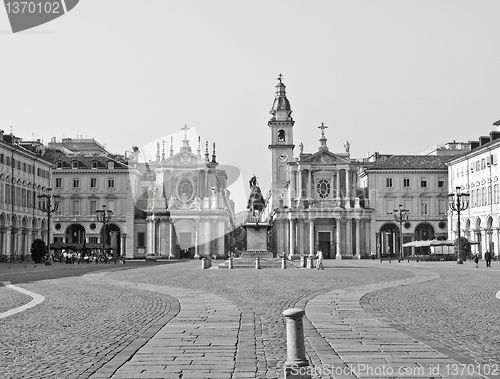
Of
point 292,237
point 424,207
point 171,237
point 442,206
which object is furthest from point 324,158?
point 171,237

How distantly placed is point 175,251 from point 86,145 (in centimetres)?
3539

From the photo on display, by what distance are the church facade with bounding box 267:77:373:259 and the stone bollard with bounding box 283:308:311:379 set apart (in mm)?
98301

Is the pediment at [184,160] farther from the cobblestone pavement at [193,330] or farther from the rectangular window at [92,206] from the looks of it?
the cobblestone pavement at [193,330]

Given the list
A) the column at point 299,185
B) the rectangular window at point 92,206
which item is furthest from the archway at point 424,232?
the rectangular window at point 92,206

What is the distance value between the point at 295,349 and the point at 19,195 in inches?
3090

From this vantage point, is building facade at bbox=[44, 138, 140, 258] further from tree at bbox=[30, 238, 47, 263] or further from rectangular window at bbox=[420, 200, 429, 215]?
rectangular window at bbox=[420, 200, 429, 215]

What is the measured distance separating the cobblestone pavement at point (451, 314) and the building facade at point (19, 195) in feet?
194

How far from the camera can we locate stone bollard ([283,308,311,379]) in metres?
8.69

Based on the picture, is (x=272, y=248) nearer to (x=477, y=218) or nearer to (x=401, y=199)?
(x=401, y=199)

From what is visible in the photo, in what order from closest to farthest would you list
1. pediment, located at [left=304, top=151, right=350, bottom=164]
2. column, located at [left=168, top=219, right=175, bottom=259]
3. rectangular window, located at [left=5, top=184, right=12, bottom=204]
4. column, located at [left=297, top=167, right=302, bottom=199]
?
1. rectangular window, located at [left=5, top=184, right=12, bottom=204]
2. column, located at [left=168, top=219, right=175, bottom=259]
3. column, located at [left=297, top=167, right=302, bottom=199]
4. pediment, located at [left=304, top=151, right=350, bottom=164]

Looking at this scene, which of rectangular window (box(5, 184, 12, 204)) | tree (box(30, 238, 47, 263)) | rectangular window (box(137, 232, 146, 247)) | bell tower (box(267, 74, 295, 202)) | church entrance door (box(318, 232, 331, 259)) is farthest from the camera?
bell tower (box(267, 74, 295, 202))

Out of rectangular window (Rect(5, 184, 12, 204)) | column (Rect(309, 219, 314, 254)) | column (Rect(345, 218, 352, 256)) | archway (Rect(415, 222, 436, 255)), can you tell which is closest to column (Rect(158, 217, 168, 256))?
column (Rect(309, 219, 314, 254))

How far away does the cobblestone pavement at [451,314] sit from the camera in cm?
1220

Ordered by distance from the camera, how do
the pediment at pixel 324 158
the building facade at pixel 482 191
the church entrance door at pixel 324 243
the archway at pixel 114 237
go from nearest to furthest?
the building facade at pixel 482 191
the church entrance door at pixel 324 243
the pediment at pixel 324 158
the archway at pixel 114 237
